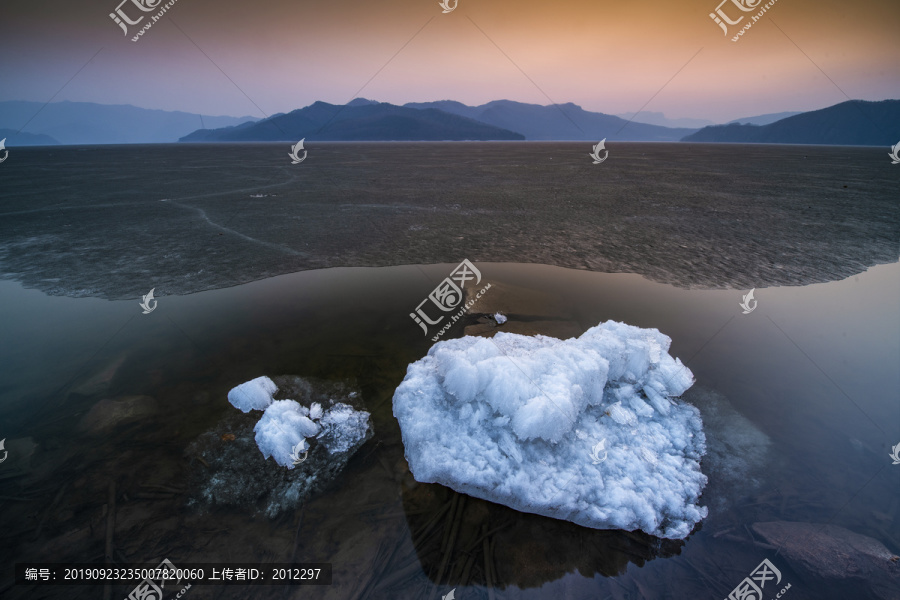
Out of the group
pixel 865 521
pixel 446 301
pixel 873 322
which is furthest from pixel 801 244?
pixel 446 301

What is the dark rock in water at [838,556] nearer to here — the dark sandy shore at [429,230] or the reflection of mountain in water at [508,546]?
the reflection of mountain in water at [508,546]

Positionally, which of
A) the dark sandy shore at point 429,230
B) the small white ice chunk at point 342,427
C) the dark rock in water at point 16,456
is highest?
the dark sandy shore at point 429,230

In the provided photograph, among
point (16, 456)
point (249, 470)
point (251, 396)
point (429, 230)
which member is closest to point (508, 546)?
point (249, 470)

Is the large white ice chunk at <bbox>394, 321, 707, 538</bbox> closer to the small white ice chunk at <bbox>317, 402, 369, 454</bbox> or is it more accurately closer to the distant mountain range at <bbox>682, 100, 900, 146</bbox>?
the small white ice chunk at <bbox>317, 402, 369, 454</bbox>

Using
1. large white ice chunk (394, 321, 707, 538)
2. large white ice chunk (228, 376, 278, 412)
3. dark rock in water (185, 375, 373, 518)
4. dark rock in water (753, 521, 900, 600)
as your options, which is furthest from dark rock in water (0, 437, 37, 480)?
dark rock in water (753, 521, 900, 600)

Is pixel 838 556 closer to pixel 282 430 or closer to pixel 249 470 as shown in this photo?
pixel 282 430

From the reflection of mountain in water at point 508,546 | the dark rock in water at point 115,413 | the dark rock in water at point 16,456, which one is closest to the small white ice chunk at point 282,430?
the reflection of mountain in water at point 508,546
